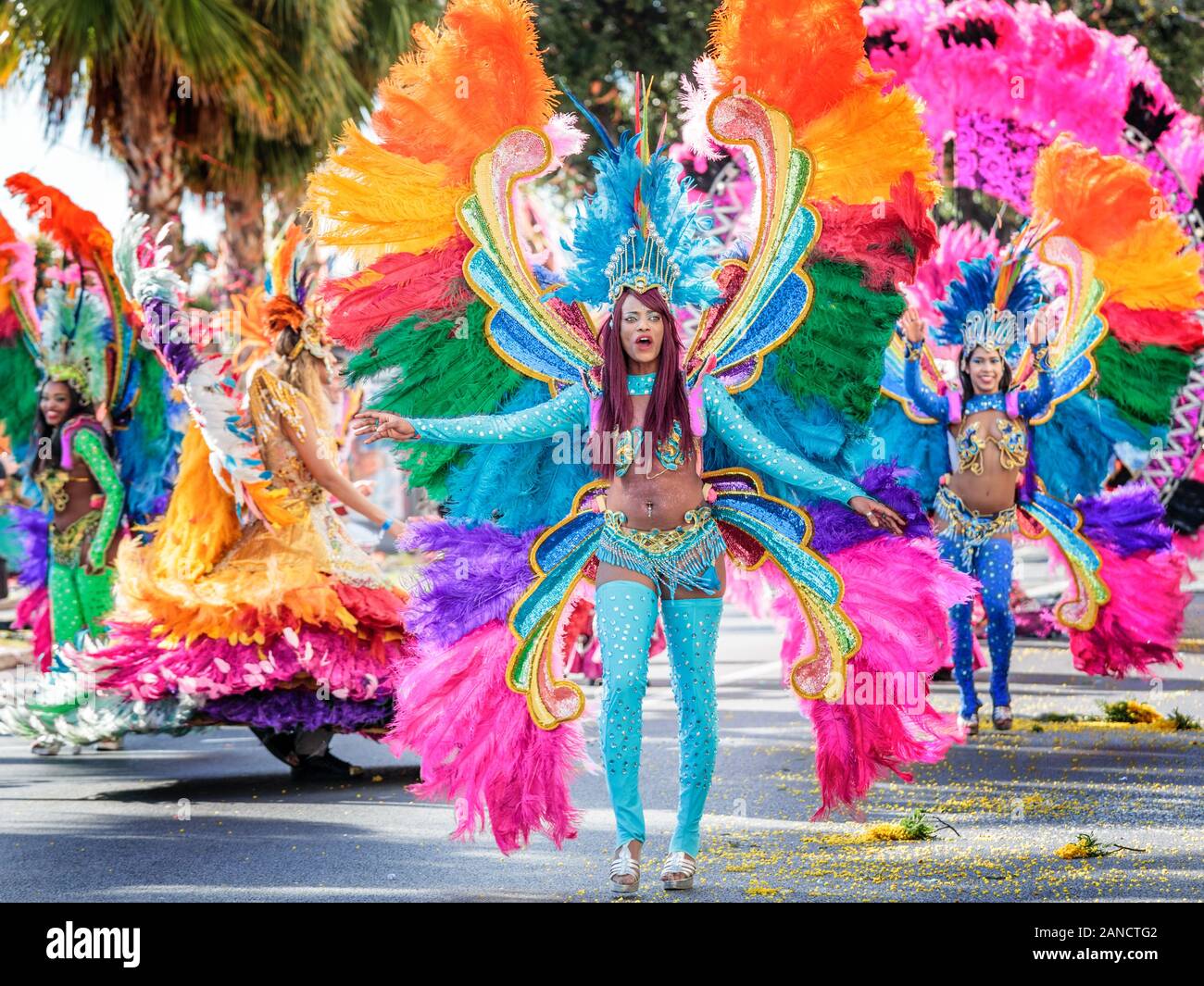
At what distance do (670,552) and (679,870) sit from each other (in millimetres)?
1036

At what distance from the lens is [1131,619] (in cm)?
930

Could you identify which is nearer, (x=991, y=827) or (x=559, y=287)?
(x=559, y=287)

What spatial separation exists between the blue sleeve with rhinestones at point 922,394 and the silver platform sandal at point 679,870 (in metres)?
4.34

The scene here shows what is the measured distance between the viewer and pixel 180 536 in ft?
26.9

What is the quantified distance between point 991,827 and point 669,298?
2.42 meters

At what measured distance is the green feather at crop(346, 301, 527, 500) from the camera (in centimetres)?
618

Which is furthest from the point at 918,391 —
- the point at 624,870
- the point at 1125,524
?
the point at 624,870

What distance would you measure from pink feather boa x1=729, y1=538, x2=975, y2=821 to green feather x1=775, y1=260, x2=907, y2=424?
2.11 feet

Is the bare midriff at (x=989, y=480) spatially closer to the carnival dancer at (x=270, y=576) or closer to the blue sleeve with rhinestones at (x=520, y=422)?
the carnival dancer at (x=270, y=576)

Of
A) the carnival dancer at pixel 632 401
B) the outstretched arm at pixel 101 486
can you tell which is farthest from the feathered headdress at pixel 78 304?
the carnival dancer at pixel 632 401

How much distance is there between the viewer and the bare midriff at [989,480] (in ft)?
29.6
